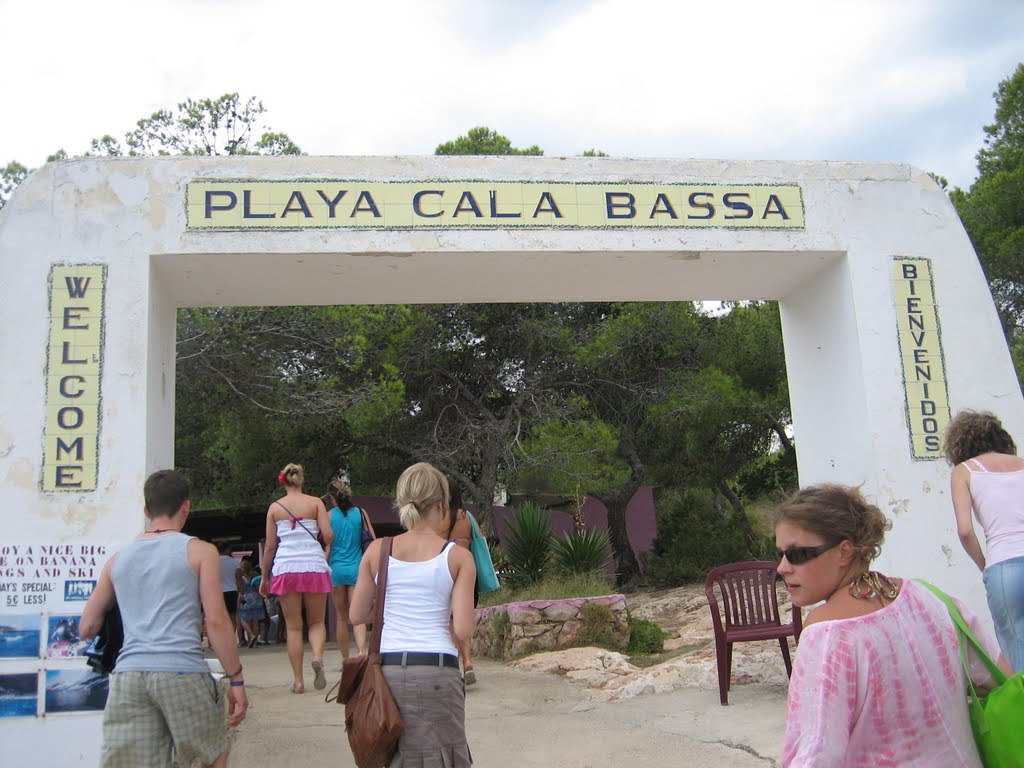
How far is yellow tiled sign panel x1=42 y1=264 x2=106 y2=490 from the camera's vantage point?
5.12m

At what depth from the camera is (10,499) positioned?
16.6 ft

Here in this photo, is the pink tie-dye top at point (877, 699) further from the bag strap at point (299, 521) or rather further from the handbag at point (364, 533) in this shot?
the handbag at point (364, 533)

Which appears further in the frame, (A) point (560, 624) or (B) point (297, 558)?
(A) point (560, 624)

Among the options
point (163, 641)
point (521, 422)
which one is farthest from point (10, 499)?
point (521, 422)

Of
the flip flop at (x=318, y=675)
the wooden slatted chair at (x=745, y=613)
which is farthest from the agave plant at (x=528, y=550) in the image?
the wooden slatted chair at (x=745, y=613)

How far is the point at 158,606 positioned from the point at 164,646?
0.46ft

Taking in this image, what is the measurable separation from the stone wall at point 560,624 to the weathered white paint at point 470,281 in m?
3.04

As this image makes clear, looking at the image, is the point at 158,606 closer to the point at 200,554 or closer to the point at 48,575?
the point at 200,554

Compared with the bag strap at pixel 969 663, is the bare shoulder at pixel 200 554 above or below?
above

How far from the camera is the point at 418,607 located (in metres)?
3.09

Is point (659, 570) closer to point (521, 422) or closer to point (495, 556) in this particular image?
point (521, 422)

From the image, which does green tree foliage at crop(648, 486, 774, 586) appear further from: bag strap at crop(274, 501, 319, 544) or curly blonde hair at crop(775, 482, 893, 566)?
curly blonde hair at crop(775, 482, 893, 566)

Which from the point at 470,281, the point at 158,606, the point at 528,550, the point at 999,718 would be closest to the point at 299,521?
the point at 470,281

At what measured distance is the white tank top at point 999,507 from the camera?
3.58m
